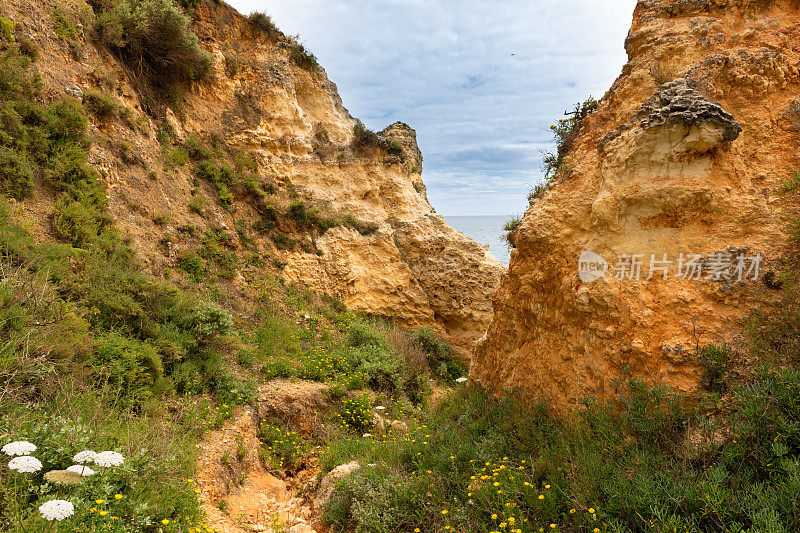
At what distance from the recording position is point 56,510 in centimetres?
229

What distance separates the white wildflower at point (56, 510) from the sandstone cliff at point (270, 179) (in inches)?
292

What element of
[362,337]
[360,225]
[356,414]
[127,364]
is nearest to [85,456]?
[127,364]

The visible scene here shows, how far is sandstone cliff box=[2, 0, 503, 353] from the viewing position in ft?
31.0

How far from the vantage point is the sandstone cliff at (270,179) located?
9.45 meters

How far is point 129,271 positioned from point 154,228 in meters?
2.55

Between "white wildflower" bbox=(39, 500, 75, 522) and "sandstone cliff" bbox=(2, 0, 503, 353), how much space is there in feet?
24.3

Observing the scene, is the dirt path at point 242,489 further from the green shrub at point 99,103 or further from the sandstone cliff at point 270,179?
the green shrub at point 99,103

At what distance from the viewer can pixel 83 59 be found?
9.62 meters

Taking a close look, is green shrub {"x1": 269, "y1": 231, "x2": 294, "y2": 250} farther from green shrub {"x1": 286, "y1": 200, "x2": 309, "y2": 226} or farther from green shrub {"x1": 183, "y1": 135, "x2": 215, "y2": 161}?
green shrub {"x1": 183, "y1": 135, "x2": 215, "y2": 161}

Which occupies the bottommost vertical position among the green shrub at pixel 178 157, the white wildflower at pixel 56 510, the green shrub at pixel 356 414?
the green shrub at pixel 356 414

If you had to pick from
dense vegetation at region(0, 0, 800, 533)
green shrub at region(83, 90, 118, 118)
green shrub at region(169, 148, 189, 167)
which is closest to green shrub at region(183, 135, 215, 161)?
green shrub at region(169, 148, 189, 167)

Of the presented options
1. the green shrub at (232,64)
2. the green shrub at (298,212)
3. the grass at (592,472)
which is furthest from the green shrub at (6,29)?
the grass at (592,472)

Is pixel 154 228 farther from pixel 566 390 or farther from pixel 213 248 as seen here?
pixel 566 390

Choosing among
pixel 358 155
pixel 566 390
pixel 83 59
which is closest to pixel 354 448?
pixel 566 390
